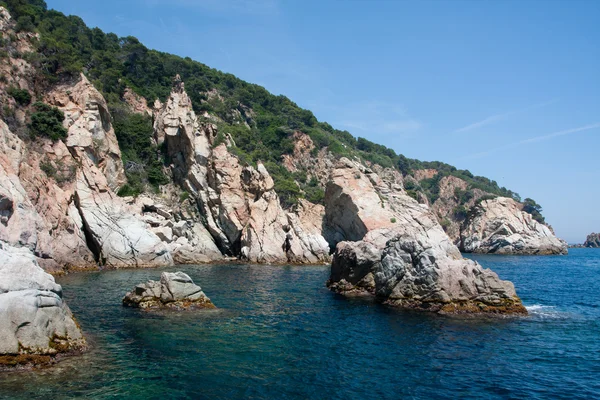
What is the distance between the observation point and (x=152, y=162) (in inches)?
2389

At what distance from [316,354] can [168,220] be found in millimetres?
37808

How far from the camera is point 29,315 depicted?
14.2 meters

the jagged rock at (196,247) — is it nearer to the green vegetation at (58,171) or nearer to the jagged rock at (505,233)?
the green vegetation at (58,171)

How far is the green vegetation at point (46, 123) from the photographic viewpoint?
4388cm

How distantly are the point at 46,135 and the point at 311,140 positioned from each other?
53141 mm

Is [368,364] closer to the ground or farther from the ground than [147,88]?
closer to the ground

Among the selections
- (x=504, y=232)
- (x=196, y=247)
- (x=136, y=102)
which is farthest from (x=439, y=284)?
(x=504, y=232)

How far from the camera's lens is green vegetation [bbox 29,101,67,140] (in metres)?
43.9

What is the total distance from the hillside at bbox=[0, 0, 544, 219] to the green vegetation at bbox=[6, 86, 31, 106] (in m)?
0.22

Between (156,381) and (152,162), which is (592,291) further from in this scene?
(152,162)

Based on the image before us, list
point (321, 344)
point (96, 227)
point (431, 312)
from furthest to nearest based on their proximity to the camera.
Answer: point (96, 227) < point (431, 312) < point (321, 344)

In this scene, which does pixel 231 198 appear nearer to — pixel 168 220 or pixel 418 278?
pixel 168 220

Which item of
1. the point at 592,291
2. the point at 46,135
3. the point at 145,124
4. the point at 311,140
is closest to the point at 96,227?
the point at 46,135

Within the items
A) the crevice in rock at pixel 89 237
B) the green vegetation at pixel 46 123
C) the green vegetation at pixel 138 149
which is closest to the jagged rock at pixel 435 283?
the crevice in rock at pixel 89 237
